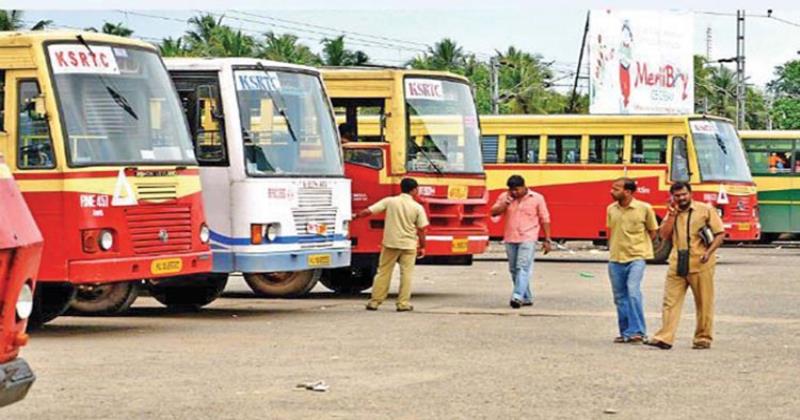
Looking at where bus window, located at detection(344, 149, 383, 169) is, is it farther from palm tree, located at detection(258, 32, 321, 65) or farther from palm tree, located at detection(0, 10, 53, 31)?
palm tree, located at detection(258, 32, 321, 65)

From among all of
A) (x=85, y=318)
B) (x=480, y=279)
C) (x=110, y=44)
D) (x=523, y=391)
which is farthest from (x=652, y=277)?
(x=523, y=391)

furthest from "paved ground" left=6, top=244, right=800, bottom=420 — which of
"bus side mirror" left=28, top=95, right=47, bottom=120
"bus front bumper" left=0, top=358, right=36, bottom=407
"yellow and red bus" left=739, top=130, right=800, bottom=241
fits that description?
"yellow and red bus" left=739, top=130, right=800, bottom=241

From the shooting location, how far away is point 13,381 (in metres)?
7.93

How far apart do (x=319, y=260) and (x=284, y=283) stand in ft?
8.59

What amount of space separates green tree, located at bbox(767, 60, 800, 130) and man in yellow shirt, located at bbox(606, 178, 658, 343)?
86.9 metres

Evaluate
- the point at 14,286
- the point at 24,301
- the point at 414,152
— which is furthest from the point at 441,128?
the point at 14,286

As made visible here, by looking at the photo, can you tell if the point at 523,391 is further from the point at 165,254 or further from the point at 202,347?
the point at 165,254

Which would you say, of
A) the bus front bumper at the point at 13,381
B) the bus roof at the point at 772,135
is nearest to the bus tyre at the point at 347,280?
the bus front bumper at the point at 13,381

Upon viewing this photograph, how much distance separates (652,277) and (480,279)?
112 inches

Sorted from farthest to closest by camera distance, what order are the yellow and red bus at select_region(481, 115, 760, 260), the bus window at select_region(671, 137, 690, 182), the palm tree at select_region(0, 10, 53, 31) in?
the palm tree at select_region(0, 10, 53, 31)
the yellow and red bus at select_region(481, 115, 760, 260)
the bus window at select_region(671, 137, 690, 182)

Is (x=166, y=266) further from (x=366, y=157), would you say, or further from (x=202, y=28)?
(x=202, y=28)

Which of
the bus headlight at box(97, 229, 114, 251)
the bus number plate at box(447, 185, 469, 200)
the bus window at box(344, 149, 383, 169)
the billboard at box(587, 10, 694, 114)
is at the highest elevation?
the billboard at box(587, 10, 694, 114)

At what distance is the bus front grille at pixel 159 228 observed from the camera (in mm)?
17152

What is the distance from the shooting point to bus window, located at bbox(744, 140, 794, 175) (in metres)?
42.7
